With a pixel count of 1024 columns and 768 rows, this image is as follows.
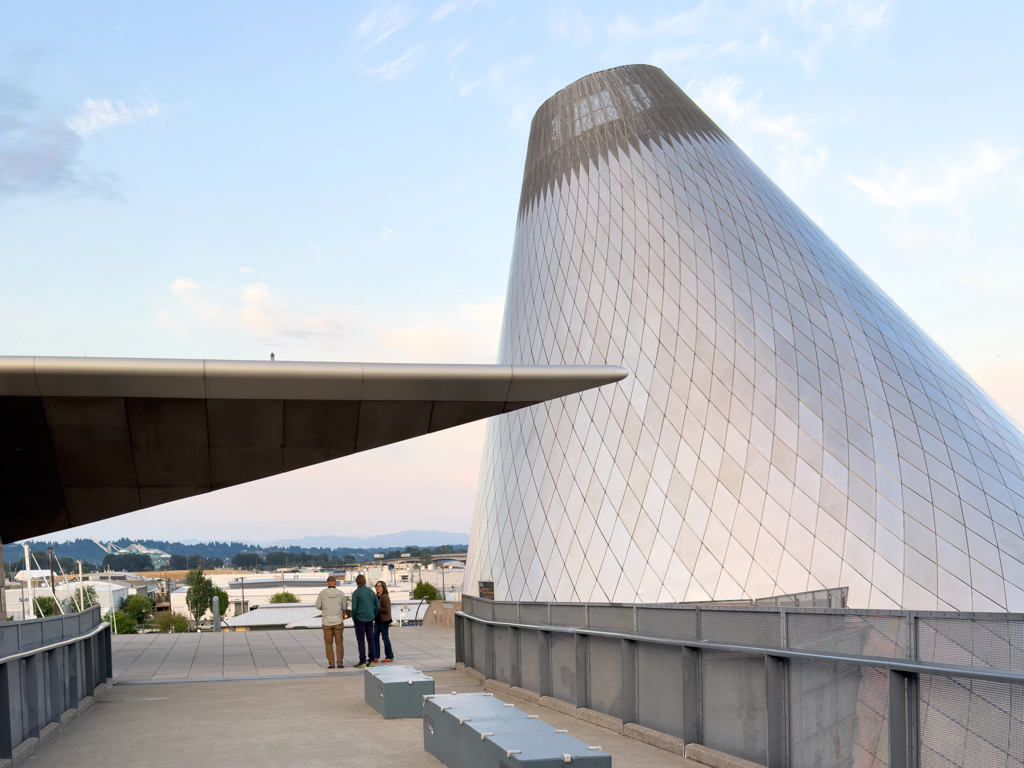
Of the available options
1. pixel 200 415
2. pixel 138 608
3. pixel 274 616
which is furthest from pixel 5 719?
pixel 138 608

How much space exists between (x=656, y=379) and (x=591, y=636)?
18.5 meters

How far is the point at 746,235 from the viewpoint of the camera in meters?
30.2

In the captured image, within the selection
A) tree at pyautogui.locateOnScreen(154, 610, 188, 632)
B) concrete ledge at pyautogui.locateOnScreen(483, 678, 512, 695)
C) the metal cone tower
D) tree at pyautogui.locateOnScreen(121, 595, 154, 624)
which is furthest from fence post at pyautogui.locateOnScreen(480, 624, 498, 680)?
tree at pyautogui.locateOnScreen(121, 595, 154, 624)

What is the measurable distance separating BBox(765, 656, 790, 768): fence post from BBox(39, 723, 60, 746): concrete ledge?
6965mm

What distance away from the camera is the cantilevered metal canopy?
12.4 m

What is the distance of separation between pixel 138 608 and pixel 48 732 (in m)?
113

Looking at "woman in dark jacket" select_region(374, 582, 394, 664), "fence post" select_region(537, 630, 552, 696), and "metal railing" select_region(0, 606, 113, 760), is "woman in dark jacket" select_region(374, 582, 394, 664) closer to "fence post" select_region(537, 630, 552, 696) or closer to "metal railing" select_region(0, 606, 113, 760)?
"metal railing" select_region(0, 606, 113, 760)

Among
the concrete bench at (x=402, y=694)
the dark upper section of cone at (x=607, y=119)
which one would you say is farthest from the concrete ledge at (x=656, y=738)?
the dark upper section of cone at (x=607, y=119)

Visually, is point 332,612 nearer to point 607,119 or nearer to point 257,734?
point 257,734

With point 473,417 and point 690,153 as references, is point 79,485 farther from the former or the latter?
point 690,153

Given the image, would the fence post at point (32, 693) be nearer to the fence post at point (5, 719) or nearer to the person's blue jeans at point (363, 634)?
the fence post at point (5, 719)

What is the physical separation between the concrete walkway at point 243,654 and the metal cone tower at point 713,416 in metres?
6.04

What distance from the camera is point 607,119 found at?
114ft

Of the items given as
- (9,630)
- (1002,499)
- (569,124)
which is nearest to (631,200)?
(569,124)
